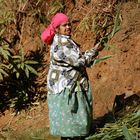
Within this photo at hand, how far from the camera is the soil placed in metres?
5.71

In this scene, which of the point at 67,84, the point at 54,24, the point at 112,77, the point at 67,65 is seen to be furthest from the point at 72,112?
the point at 112,77

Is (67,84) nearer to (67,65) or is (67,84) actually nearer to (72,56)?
(67,65)

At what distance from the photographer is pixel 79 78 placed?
14.7 ft

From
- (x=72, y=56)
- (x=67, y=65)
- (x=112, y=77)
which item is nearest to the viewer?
(x=72, y=56)

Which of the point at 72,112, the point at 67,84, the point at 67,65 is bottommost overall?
the point at 72,112

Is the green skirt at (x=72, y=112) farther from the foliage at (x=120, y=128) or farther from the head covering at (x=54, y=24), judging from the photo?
the head covering at (x=54, y=24)

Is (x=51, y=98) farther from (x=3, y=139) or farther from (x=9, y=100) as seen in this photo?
(x=9, y=100)

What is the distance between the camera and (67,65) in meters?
4.43

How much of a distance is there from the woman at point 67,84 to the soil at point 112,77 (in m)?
1.00

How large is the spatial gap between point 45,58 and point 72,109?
7.43 feet

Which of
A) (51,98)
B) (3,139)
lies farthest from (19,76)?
(51,98)

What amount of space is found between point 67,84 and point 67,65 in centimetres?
16

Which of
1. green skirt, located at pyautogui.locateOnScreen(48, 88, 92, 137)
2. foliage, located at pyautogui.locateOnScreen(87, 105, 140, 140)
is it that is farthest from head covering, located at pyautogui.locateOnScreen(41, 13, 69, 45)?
foliage, located at pyautogui.locateOnScreen(87, 105, 140, 140)

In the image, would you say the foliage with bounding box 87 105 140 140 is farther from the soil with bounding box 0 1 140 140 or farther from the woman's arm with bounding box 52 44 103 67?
the soil with bounding box 0 1 140 140
